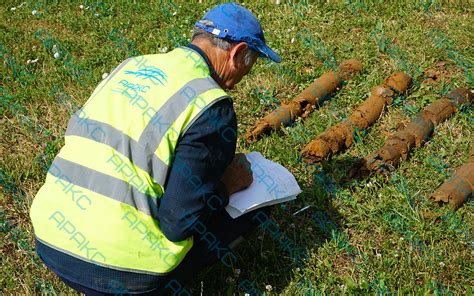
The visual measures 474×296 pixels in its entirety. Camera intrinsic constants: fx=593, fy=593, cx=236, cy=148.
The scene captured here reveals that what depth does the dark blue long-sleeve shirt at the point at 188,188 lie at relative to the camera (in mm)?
2336

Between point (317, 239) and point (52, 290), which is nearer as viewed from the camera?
point (52, 290)

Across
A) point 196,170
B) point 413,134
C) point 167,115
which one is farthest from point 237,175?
point 413,134

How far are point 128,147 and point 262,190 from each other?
854 mm

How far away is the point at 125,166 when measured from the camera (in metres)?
2.32

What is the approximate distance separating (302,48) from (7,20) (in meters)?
3.00

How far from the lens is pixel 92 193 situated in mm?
2375

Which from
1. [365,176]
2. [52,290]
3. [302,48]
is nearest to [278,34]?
[302,48]

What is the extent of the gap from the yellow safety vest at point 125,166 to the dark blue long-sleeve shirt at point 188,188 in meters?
0.03

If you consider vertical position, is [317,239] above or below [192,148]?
below

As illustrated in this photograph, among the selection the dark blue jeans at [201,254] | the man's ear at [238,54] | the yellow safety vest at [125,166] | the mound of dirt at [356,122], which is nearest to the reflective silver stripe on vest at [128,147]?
the yellow safety vest at [125,166]

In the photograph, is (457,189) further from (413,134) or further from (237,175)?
(237,175)

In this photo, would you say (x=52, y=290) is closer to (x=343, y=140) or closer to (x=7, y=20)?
(x=343, y=140)

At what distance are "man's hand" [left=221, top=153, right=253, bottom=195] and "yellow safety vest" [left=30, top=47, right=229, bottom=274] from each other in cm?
48

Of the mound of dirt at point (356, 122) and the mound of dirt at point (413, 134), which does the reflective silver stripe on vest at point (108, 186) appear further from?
the mound of dirt at point (413, 134)
